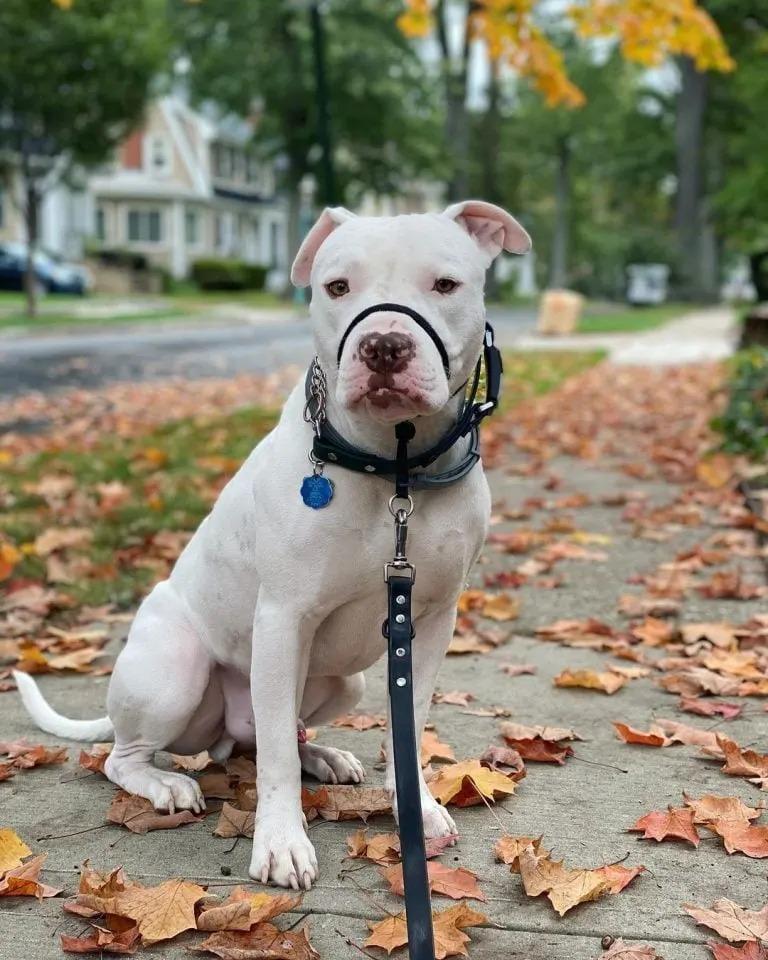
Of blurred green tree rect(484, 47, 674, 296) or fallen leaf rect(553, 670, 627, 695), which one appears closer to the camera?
fallen leaf rect(553, 670, 627, 695)

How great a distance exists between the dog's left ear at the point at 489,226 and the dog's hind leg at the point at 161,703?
1.30 m

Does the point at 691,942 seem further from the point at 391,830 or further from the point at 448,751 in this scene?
the point at 448,751

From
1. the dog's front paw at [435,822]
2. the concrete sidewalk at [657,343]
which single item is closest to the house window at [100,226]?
Answer: the concrete sidewalk at [657,343]

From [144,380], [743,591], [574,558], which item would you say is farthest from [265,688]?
[144,380]

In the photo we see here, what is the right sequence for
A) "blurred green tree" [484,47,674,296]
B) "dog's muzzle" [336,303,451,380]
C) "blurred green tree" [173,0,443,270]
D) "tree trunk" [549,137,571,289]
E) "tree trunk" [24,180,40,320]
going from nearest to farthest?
"dog's muzzle" [336,303,451,380] → "tree trunk" [24,180,40,320] → "blurred green tree" [173,0,443,270] → "blurred green tree" [484,47,674,296] → "tree trunk" [549,137,571,289]

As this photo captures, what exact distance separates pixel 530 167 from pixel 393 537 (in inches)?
2289

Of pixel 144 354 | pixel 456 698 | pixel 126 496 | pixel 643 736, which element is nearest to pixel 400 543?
pixel 643 736

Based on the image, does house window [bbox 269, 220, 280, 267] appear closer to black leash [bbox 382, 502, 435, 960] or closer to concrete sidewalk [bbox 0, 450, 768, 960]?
concrete sidewalk [bbox 0, 450, 768, 960]

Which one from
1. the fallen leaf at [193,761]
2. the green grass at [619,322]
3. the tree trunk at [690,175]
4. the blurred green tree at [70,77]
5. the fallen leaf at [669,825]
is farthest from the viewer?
the tree trunk at [690,175]

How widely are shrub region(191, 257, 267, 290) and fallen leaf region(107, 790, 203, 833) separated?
147ft

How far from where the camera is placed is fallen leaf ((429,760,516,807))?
3227 millimetres

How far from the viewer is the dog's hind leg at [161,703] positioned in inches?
122

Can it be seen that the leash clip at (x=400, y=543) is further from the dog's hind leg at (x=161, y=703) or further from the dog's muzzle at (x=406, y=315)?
the dog's hind leg at (x=161, y=703)

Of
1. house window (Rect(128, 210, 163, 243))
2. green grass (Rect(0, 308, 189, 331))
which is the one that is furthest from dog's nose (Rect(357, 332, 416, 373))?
house window (Rect(128, 210, 163, 243))
